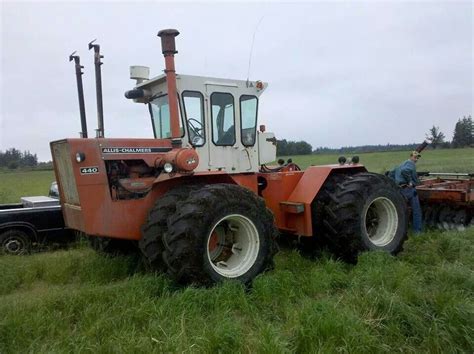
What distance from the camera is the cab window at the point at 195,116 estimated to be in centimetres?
601

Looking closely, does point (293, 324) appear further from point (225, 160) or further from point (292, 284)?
point (225, 160)

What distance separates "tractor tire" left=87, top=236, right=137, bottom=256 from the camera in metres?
6.45

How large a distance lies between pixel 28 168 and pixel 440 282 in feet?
192

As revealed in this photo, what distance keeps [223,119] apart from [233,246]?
183 centimetres

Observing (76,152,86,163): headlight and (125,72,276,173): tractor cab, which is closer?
(76,152,86,163): headlight

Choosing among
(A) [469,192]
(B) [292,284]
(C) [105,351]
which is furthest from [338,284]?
(A) [469,192]

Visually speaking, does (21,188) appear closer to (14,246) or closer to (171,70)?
(14,246)

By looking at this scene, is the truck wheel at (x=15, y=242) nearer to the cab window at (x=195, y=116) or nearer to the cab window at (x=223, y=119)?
the cab window at (x=195, y=116)

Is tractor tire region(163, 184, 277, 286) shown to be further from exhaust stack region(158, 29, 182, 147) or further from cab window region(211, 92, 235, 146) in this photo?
cab window region(211, 92, 235, 146)

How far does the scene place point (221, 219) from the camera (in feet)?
16.7

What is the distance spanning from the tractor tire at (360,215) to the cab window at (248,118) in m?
1.35

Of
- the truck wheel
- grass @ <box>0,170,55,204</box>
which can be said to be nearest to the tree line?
grass @ <box>0,170,55,204</box>

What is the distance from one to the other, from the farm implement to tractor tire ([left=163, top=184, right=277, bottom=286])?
4655 millimetres

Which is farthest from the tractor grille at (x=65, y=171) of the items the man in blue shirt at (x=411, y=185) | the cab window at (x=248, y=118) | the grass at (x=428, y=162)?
the grass at (x=428, y=162)
